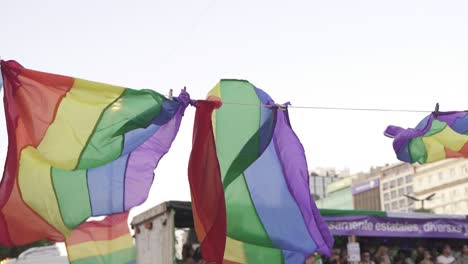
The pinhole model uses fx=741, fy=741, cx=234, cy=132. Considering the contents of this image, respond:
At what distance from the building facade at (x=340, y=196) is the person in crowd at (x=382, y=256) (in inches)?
5389

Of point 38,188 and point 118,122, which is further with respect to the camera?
point 118,122

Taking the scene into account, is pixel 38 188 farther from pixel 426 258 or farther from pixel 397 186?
pixel 397 186

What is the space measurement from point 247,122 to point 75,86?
7.13ft

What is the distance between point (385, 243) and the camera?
16422mm

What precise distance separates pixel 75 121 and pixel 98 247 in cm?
160

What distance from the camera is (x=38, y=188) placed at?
8.00 metres

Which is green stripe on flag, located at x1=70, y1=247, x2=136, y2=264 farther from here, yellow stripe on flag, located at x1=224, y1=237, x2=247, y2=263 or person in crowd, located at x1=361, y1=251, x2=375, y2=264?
person in crowd, located at x1=361, y1=251, x2=375, y2=264

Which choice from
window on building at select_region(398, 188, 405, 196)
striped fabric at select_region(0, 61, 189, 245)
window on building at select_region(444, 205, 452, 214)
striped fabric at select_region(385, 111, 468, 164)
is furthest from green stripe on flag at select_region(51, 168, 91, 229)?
window on building at select_region(398, 188, 405, 196)

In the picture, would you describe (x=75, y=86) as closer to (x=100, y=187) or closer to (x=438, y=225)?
(x=100, y=187)

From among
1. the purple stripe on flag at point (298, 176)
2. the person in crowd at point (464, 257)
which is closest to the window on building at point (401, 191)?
the person in crowd at point (464, 257)

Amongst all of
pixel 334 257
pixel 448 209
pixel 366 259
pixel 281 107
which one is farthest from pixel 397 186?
pixel 281 107

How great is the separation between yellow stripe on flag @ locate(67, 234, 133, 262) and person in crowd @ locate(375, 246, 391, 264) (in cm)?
770

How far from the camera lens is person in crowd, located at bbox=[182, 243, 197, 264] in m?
13.3

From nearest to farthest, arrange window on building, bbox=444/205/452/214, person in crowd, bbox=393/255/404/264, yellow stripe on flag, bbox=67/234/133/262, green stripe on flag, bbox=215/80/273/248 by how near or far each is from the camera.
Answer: yellow stripe on flag, bbox=67/234/133/262, green stripe on flag, bbox=215/80/273/248, person in crowd, bbox=393/255/404/264, window on building, bbox=444/205/452/214
